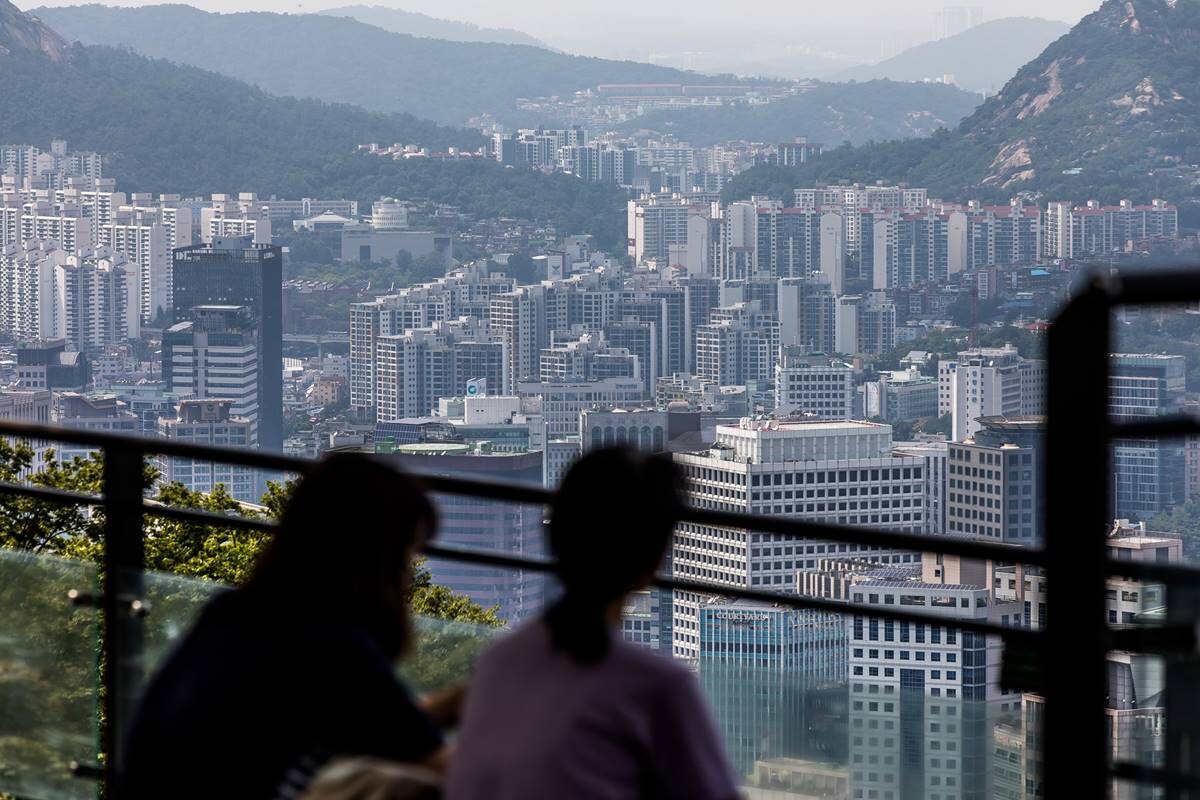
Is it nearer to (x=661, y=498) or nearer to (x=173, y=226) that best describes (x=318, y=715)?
(x=661, y=498)

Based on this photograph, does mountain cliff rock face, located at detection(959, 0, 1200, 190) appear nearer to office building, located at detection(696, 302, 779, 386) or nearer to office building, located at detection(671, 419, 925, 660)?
office building, located at detection(696, 302, 779, 386)

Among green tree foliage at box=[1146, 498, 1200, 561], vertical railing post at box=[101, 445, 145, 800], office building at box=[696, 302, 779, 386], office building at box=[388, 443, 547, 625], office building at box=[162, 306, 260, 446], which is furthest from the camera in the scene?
office building at box=[696, 302, 779, 386]

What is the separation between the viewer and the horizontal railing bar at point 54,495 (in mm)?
1657

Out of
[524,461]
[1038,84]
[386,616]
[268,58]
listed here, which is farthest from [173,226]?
[386,616]

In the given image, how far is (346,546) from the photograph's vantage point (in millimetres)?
988

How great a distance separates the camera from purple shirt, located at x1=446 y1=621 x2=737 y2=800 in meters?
0.90

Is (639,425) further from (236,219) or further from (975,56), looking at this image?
(975,56)

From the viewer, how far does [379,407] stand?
206ft

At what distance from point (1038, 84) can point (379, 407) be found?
99.1 ft

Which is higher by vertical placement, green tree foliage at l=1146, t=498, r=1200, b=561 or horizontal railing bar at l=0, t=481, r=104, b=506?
horizontal railing bar at l=0, t=481, r=104, b=506

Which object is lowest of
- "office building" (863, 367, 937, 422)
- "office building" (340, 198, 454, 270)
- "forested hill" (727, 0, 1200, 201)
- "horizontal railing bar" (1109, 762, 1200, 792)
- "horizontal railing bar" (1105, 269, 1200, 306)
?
"office building" (863, 367, 937, 422)

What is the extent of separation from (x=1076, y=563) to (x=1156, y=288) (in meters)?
0.18

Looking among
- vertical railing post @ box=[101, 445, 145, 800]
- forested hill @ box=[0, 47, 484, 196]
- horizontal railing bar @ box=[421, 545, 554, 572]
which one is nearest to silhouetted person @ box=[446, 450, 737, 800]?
horizontal railing bar @ box=[421, 545, 554, 572]

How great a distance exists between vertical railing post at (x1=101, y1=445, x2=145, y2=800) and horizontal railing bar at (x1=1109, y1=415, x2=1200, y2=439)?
99 centimetres
